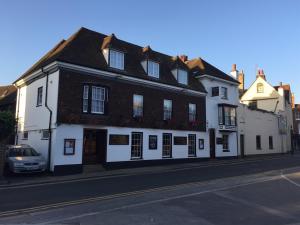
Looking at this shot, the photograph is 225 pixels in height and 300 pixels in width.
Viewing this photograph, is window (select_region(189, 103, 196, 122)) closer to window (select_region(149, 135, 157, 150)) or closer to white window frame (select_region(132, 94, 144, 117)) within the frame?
window (select_region(149, 135, 157, 150))

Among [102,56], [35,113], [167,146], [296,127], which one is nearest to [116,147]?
[167,146]

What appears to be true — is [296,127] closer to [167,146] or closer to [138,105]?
[167,146]

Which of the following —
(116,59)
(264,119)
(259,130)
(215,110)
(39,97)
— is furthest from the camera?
(264,119)

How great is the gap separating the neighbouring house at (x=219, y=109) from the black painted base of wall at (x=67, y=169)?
15083 mm

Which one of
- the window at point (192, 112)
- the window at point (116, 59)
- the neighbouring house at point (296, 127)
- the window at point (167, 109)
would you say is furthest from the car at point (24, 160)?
the neighbouring house at point (296, 127)

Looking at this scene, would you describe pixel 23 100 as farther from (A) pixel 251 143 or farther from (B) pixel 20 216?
(A) pixel 251 143

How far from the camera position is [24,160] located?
1736cm

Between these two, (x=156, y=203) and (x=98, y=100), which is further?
(x=98, y=100)

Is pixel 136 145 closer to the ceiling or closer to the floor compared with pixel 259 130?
closer to the floor

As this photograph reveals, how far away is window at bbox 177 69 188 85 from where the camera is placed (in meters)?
27.9

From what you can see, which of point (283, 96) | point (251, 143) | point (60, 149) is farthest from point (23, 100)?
point (283, 96)

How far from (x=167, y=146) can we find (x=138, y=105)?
15.4ft

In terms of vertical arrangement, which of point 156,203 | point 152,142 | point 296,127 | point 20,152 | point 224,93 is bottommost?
point 156,203

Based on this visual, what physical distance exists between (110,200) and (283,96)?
41.2m
